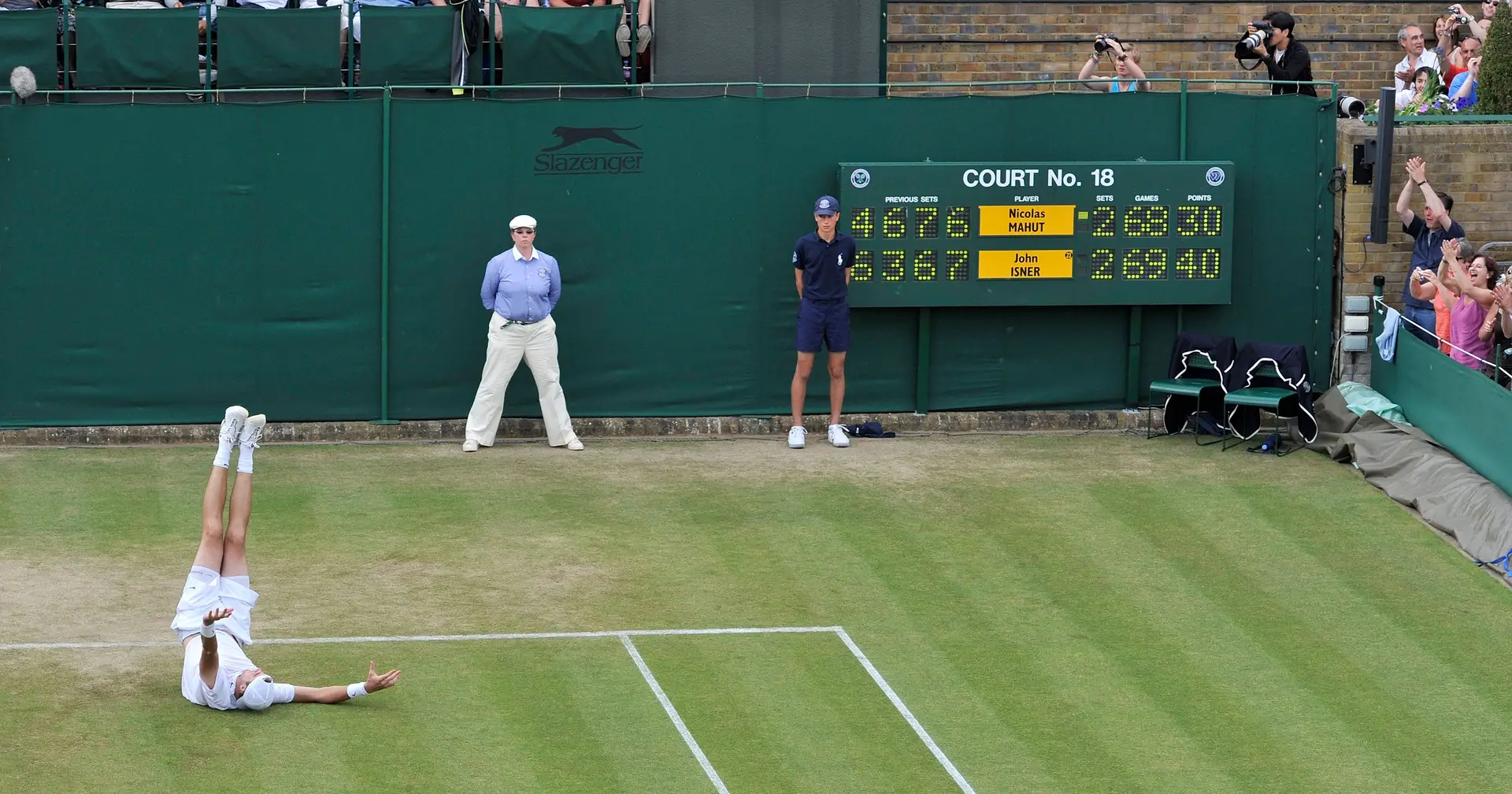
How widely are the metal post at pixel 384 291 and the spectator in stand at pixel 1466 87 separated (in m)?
10.2

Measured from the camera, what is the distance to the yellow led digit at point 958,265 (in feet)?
61.1

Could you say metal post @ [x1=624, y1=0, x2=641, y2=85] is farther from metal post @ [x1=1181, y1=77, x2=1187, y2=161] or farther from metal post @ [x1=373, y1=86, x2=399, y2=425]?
metal post @ [x1=1181, y1=77, x2=1187, y2=161]

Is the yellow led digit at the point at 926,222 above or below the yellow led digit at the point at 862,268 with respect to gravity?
above

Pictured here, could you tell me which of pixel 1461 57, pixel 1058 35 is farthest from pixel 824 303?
pixel 1461 57

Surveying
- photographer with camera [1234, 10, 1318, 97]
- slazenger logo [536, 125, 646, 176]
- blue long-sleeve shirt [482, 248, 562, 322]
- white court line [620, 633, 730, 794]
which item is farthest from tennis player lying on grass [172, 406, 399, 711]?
photographer with camera [1234, 10, 1318, 97]

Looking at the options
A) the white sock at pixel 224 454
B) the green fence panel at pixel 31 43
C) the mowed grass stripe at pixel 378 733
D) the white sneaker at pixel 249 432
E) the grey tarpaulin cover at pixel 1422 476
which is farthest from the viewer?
the green fence panel at pixel 31 43

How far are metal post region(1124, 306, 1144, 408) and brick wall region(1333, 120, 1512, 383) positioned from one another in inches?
72.2

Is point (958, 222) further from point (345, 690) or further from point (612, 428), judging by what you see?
point (345, 690)

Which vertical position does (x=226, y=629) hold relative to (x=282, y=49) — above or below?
below

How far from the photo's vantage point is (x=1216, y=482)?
17203mm

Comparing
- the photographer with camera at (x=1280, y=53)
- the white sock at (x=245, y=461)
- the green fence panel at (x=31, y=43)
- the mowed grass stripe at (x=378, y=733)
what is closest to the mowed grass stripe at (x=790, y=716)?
the mowed grass stripe at (x=378, y=733)

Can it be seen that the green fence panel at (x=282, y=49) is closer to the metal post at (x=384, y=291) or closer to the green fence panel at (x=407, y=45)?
the green fence panel at (x=407, y=45)

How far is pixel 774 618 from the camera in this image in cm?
1370

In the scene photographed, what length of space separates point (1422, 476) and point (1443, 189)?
328 centimetres
